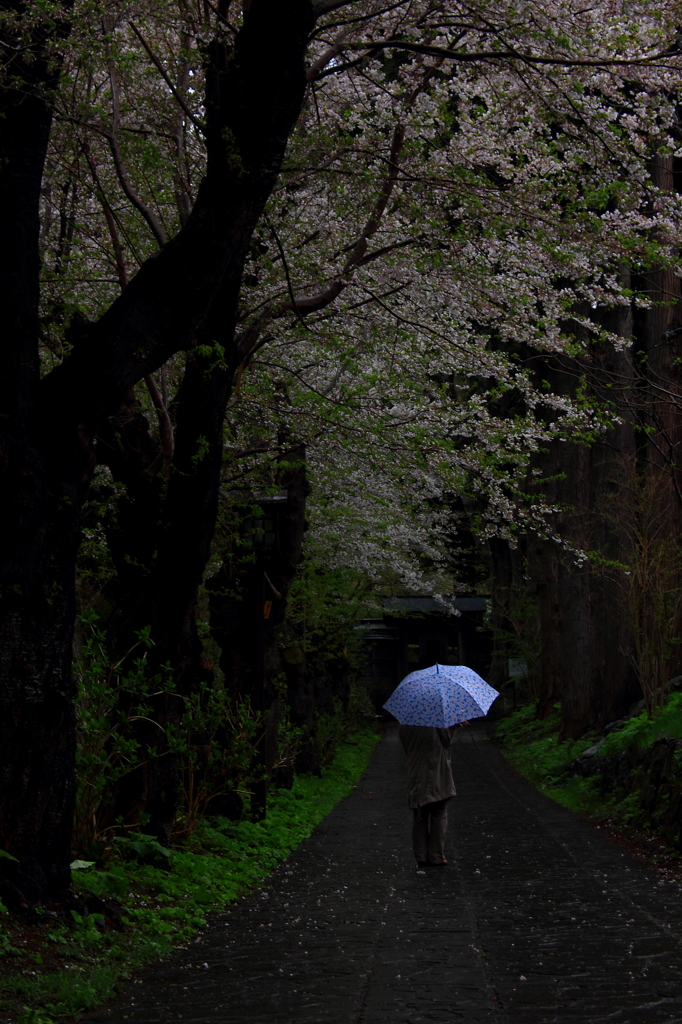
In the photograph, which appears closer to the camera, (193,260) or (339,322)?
(193,260)

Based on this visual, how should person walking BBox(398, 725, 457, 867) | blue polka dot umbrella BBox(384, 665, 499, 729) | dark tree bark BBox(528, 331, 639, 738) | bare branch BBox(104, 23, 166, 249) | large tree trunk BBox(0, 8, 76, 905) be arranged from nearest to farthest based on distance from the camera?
Answer: 1. large tree trunk BBox(0, 8, 76, 905)
2. bare branch BBox(104, 23, 166, 249)
3. person walking BBox(398, 725, 457, 867)
4. blue polka dot umbrella BBox(384, 665, 499, 729)
5. dark tree bark BBox(528, 331, 639, 738)

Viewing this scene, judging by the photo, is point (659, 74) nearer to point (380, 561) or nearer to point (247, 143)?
point (247, 143)

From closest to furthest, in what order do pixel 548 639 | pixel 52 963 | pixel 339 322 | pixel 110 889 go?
pixel 52 963
pixel 110 889
pixel 339 322
pixel 548 639

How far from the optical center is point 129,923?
23.5 feet

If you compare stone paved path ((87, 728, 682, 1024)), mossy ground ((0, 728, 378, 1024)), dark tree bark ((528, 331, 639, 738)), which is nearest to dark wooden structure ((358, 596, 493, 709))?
dark tree bark ((528, 331, 639, 738))

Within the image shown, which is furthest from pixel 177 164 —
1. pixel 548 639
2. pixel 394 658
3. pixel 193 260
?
pixel 394 658

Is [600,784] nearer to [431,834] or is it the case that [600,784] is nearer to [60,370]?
[431,834]

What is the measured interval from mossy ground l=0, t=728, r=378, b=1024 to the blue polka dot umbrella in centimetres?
210

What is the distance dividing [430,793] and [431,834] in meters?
0.48

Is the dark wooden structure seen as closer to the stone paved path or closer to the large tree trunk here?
the stone paved path

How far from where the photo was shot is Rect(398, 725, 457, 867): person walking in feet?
35.1

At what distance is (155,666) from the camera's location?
9.91 m

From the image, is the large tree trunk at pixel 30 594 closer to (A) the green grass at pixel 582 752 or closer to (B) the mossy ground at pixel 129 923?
(B) the mossy ground at pixel 129 923

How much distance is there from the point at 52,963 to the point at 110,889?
1.98 m
